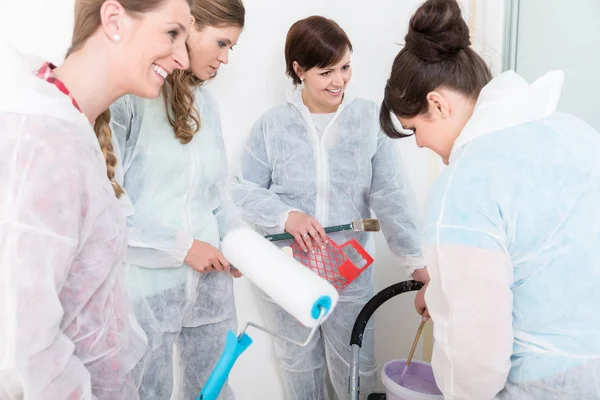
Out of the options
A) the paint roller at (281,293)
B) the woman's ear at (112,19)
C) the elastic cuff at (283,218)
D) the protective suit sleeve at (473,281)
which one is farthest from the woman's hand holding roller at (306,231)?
the woman's ear at (112,19)

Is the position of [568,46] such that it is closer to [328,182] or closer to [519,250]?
[328,182]

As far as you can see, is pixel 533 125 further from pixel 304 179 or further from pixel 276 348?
pixel 276 348

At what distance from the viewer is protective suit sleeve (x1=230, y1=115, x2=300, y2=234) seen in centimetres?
175

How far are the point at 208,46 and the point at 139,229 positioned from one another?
19.7 inches

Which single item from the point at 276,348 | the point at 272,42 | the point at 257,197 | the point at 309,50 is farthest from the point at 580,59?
the point at 276,348

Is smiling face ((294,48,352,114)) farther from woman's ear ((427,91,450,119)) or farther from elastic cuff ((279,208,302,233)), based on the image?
woman's ear ((427,91,450,119))

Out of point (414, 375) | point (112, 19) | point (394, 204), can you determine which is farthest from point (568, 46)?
point (112, 19)

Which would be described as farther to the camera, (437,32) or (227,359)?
(437,32)

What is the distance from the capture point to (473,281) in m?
0.90

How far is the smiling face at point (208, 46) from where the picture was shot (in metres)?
1.37

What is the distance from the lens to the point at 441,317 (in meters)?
0.99

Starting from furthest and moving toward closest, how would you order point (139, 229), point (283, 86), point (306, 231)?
1. point (283, 86)
2. point (306, 231)
3. point (139, 229)

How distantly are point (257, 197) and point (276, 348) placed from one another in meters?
0.55

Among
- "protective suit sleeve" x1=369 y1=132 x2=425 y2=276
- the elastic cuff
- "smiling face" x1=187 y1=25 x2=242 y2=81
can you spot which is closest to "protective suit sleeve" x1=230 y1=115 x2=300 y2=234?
the elastic cuff
